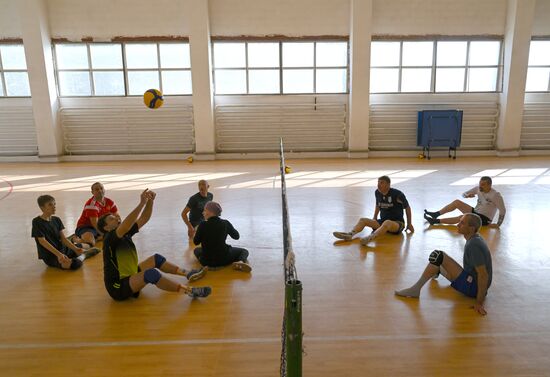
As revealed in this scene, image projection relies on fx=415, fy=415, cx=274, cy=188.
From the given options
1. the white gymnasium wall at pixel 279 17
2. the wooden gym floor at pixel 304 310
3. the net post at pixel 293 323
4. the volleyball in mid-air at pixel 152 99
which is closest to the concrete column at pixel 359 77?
the white gymnasium wall at pixel 279 17

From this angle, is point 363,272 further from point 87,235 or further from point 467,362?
point 87,235

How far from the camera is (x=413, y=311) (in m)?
5.36

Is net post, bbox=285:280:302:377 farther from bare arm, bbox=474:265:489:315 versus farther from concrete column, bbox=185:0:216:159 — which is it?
concrete column, bbox=185:0:216:159

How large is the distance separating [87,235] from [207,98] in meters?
11.9

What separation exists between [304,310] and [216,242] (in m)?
1.98

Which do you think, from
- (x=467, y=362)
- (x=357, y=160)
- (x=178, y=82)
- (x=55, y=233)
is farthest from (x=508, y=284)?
(x=178, y=82)

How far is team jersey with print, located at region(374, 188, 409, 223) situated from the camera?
827 centimetres

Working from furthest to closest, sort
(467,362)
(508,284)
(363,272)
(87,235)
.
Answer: (87,235) → (363,272) → (508,284) → (467,362)

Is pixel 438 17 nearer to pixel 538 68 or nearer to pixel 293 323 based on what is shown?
pixel 538 68

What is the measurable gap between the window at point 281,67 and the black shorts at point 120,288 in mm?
14890

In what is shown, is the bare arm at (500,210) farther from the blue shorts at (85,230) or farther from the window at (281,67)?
the window at (281,67)

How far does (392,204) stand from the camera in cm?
837

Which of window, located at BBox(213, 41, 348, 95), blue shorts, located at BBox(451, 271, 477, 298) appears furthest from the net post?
window, located at BBox(213, 41, 348, 95)

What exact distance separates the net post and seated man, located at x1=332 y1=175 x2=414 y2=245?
5.48 m
